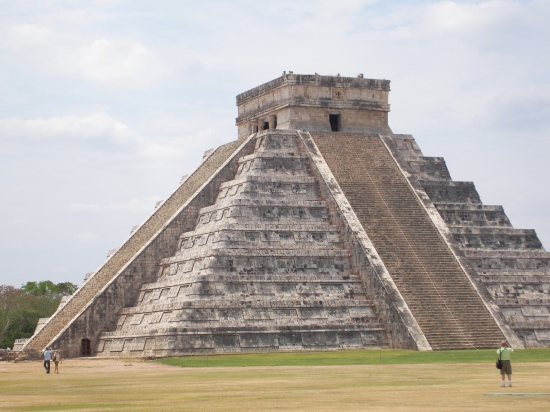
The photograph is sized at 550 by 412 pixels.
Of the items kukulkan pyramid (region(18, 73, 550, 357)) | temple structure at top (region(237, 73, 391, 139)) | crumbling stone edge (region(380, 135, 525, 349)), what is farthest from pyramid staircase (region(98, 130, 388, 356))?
temple structure at top (region(237, 73, 391, 139))

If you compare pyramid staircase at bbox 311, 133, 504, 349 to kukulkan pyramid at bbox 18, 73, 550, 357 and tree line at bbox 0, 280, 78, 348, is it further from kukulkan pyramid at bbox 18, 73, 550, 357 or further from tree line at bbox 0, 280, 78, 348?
tree line at bbox 0, 280, 78, 348

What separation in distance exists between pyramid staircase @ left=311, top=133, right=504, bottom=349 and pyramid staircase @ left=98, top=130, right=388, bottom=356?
4.75 ft

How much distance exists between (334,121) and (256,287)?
1139 cm

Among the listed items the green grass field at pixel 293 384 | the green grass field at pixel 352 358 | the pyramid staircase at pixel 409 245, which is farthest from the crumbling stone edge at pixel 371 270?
the green grass field at pixel 293 384

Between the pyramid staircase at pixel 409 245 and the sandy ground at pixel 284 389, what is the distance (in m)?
6.58

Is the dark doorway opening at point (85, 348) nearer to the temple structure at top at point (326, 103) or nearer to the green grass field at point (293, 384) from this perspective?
the green grass field at point (293, 384)

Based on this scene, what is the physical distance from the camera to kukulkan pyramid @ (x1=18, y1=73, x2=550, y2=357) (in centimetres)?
3553

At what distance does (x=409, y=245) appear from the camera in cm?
3859

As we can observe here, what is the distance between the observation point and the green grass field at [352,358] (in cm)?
3056

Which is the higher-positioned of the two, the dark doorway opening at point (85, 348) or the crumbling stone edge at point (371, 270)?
the crumbling stone edge at point (371, 270)

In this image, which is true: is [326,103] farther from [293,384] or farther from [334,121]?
[293,384]

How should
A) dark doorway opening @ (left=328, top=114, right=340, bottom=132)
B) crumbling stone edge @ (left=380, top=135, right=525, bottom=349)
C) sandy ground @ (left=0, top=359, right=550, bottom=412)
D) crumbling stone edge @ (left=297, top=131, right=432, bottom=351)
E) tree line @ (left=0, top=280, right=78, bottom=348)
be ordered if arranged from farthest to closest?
tree line @ (left=0, top=280, right=78, bottom=348) < dark doorway opening @ (left=328, top=114, right=340, bottom=132) < crumbling stone edge @ (left=380, top=135, right=525, bottom=349) < crumbling stone edge @ (left=297, top=131, right=432, bottom=351) < sandy ground @ (left=0, top=359, right=550, bottom=412)

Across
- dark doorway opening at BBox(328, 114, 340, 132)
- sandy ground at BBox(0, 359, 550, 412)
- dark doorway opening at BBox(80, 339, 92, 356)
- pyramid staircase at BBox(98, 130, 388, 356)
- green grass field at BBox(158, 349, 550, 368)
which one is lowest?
sandy ground at BBox(0, 359, 550, 412)

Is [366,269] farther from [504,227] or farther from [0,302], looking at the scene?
[0,302]
